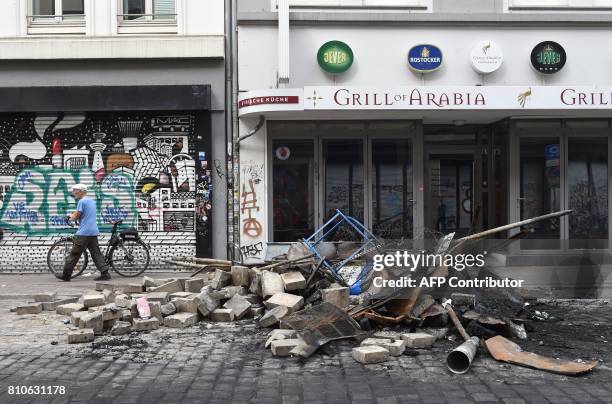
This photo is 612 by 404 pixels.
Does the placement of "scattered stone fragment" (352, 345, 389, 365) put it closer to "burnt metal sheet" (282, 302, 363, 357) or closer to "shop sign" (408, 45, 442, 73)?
"burnt metal sheet" (282, 302, 363, 357)

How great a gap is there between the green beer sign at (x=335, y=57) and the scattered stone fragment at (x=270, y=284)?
5599 mm

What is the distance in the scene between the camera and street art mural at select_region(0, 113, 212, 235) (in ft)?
42.4

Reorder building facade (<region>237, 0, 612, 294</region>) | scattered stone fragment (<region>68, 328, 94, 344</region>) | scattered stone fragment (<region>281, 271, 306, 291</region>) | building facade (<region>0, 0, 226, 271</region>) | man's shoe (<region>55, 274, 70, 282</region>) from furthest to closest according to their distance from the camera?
building facade (<region>0, 0, 226, 271</region>) → building facade (<region>237, 0, 612, 294</region>) → man's shoe (<region>55, 274, 70, 282</region>) → scattered stone fragment (<region>281, 271, 306, 291</region>) → scattered stone fragment (<region>68, 328, 94, 344</region>)

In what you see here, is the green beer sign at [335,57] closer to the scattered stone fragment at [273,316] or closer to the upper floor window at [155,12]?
the upper floor window at [155,12]

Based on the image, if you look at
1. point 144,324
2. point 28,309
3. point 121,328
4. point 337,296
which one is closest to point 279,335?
point 337,296

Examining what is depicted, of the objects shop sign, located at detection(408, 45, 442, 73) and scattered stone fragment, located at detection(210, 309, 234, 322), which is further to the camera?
shop sign, located at detection(408, 45, 442, 73)

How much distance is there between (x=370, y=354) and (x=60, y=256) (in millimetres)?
8213

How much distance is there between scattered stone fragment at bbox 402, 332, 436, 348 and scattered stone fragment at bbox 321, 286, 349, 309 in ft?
3.65

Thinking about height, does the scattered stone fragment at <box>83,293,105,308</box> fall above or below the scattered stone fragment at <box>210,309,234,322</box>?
above

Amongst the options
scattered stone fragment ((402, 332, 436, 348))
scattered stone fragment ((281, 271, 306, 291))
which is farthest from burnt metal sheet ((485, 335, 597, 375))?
scattered stone fragment ((281, 271, 306, 291))

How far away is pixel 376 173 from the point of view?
13109 mm

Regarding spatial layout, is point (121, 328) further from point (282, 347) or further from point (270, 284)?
point (282, 347)

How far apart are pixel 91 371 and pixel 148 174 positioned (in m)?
7.60

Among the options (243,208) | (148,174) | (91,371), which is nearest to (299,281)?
(91,371)
